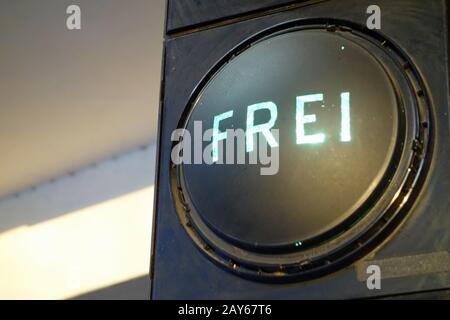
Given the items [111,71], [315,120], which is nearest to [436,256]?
[315,120]

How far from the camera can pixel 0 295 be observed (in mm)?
2408

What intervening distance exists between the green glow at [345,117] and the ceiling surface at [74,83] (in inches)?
39.1

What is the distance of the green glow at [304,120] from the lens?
36.8 inches

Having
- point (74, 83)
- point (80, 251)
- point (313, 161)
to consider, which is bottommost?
point (80, 251)

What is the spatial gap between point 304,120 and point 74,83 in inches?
48.6

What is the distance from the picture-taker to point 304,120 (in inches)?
37.5

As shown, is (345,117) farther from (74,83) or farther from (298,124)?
(74,83)

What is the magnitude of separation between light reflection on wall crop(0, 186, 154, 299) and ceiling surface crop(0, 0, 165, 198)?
0.50ft

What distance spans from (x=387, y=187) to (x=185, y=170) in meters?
0.28

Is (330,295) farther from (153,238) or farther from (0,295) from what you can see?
→ (0,295)

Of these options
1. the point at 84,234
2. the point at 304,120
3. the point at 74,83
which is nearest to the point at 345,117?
the point at 304,120

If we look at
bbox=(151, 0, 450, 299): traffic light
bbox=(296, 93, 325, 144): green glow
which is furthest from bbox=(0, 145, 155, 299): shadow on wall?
bbox=(296, 93, 325, 144): green glow

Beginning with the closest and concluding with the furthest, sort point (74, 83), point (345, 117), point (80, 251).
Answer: point (345, 117)
point (74, 83)
point (80, 251)

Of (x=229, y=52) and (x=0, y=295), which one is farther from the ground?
(x=229, y=52)
